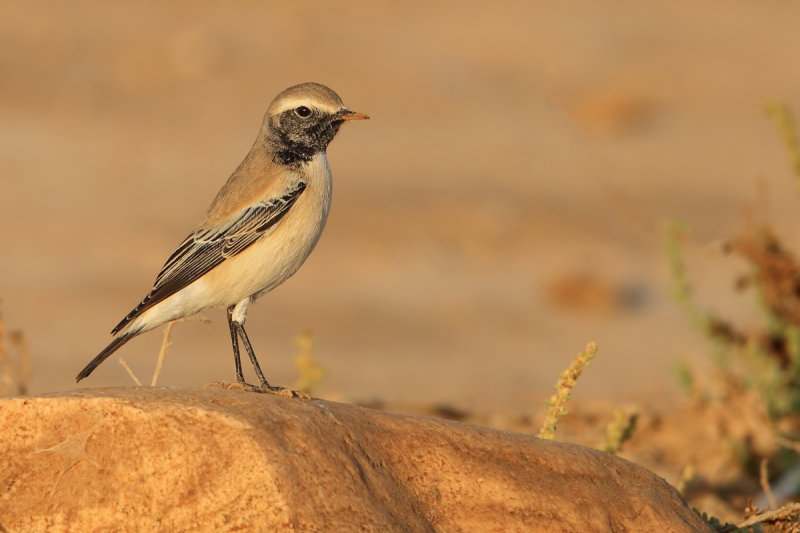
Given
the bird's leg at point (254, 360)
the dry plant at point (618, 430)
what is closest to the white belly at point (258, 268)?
the bird's leg at point (254, 360)

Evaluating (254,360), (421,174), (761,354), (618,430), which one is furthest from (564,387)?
(421,174)

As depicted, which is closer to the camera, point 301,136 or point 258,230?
point 258,230

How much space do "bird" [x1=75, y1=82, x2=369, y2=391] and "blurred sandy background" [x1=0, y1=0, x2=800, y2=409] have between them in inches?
111

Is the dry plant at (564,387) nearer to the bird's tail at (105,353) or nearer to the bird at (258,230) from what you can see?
the bird at (258,230)

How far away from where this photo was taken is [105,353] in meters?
6.20

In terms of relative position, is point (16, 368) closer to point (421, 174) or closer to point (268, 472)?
point (268, 472)

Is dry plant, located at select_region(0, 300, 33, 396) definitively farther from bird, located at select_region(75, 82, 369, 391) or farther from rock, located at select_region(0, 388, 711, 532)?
rock, located at select_region(0, 388, 711, 532)

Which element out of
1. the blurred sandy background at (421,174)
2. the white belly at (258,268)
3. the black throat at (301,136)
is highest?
the black throat at (301,136)

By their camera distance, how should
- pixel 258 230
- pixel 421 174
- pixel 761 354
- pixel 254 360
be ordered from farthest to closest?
pixel 421 174
pixel 761 354
pixel 258 230
pixel 254 360

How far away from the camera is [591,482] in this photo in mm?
5121

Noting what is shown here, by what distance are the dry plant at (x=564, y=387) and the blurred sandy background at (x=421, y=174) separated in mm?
2555

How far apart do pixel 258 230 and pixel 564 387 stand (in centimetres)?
188

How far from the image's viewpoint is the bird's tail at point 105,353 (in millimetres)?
5984

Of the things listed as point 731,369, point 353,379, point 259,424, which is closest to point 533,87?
point 353,379
